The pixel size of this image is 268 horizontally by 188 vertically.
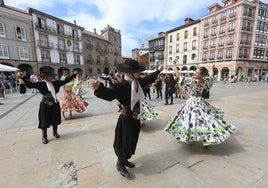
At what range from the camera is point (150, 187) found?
76.2 inches

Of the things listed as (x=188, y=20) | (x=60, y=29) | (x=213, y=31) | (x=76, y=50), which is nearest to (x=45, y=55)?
(x=60, y=29)

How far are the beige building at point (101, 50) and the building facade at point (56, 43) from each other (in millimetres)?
2824

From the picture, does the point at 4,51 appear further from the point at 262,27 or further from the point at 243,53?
the point at 262,27

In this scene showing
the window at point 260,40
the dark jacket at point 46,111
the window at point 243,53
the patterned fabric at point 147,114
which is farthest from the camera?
the window at point 260,40

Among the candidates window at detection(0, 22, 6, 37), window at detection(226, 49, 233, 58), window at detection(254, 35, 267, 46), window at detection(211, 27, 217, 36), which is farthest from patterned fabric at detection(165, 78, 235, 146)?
window at detection(254, 35, 267, 46)

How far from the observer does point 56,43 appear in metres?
26.0

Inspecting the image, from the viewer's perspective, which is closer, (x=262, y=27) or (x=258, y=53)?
(x=262, y=27)

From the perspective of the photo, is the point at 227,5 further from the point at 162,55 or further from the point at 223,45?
the point at 162,55

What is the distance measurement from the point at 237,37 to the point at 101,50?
93.7 feet

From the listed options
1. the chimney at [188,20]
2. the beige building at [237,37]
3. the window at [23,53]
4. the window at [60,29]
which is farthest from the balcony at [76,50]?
the beige building at [237,37]

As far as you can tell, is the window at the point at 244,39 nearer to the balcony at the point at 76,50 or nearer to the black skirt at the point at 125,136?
the balcony at the point at 76,50

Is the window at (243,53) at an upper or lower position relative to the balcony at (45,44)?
lower

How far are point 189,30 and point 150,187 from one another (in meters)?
35.7

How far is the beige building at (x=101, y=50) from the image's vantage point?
33.3 meters
